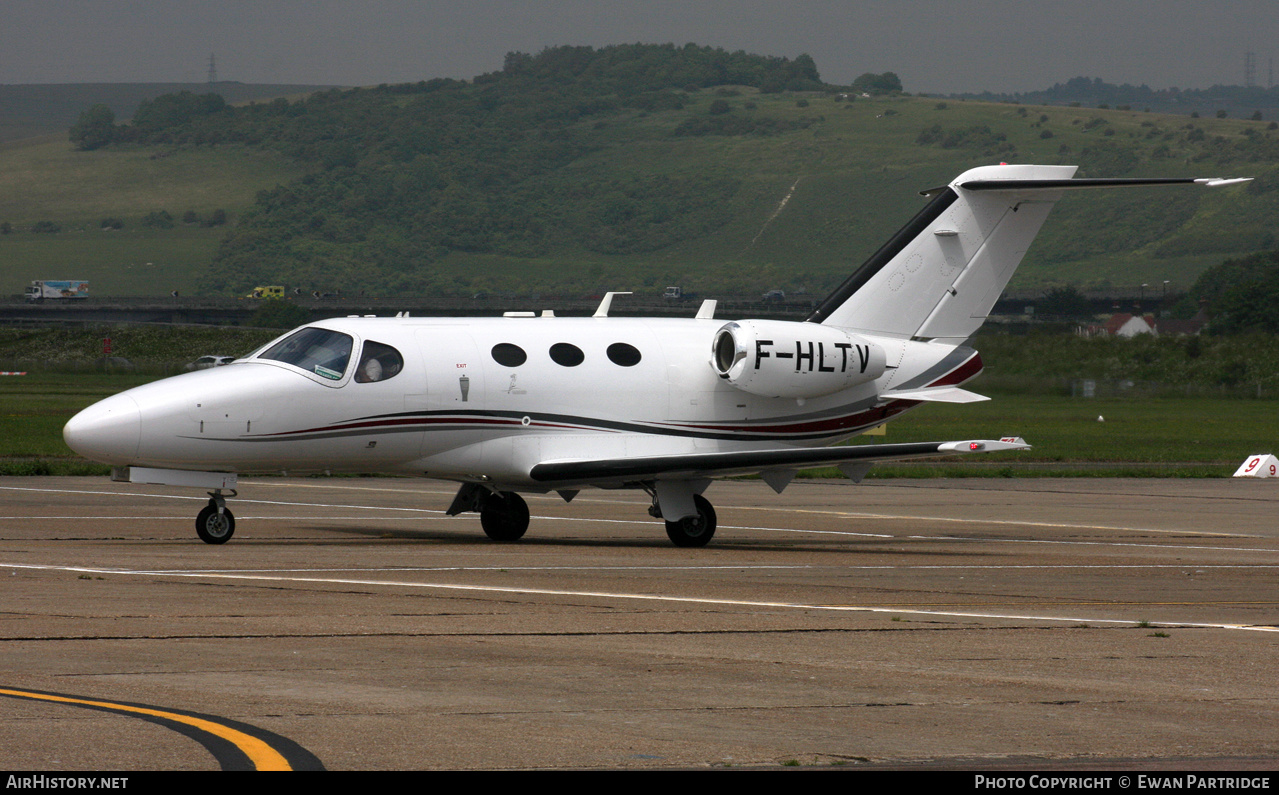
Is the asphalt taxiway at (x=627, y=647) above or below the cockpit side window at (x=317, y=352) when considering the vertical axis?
below

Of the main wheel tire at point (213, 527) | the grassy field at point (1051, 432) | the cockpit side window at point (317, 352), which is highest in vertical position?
the cockpit side window at point (317, 352)

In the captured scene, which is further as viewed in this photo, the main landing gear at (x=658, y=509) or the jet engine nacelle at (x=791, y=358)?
the jet engine nacelle at (x=791, y=358)

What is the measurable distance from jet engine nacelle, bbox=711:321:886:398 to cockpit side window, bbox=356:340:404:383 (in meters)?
4.76

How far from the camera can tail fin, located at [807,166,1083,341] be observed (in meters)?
25.1

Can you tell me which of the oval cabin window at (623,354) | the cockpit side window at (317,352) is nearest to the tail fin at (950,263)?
the oval cabin window at (623,354)

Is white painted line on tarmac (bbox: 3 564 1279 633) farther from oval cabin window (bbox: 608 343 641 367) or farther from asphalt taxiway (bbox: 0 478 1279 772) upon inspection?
oval cabin window (bbox: 608 343 641 367)

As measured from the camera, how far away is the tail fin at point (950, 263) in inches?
987

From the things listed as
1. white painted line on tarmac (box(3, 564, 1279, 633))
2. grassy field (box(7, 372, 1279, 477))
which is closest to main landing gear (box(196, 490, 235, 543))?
white painted line on tarmac (box(3, 564, 1279, 633))

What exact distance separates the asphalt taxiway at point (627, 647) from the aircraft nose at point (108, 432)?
1.23m

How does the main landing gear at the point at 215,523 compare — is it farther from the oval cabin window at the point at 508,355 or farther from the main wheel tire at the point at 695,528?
the main wheel tire at the point at 695,528

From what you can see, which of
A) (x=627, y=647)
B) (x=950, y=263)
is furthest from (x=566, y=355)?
(x=627, y=647)
